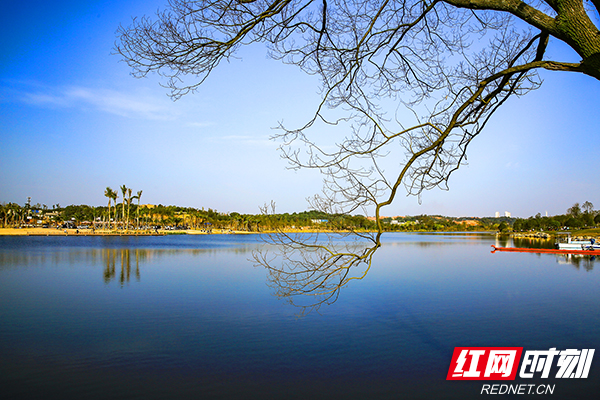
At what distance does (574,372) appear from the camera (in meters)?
8.30

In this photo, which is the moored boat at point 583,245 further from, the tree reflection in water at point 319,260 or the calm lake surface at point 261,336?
the tree reflection in water at point 319,260

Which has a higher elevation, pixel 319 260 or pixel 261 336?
pixel 319 260

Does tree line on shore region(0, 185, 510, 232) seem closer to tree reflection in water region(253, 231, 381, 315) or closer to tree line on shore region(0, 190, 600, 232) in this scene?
tree line on shore region(0, 190, 600, 232)

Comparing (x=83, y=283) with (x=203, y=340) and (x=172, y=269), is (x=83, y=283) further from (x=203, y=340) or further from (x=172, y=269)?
(x=203, y=340)

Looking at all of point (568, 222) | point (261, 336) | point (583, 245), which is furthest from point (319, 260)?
point (568, 222)

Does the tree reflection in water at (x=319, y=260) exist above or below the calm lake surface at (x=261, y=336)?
above

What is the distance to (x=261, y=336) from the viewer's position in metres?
9.90

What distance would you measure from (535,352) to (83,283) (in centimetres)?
1699

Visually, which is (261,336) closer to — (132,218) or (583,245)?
(583,245)

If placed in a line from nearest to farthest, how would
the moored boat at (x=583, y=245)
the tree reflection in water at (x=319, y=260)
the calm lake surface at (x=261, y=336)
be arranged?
the tree reflection in water at (x=319, y=260)
the calm lake surface at (x=261, y=336)
the moored boat at (x=583, y=245)

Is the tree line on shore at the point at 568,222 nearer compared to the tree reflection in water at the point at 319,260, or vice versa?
the tree reflection in water at the point at 319,260

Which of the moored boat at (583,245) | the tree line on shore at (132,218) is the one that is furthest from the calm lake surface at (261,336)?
the tree line on shore at (132,218)

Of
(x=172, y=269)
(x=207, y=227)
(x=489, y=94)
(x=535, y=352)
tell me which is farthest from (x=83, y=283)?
(x=207, y=227)

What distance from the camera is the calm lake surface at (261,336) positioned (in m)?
7.16
